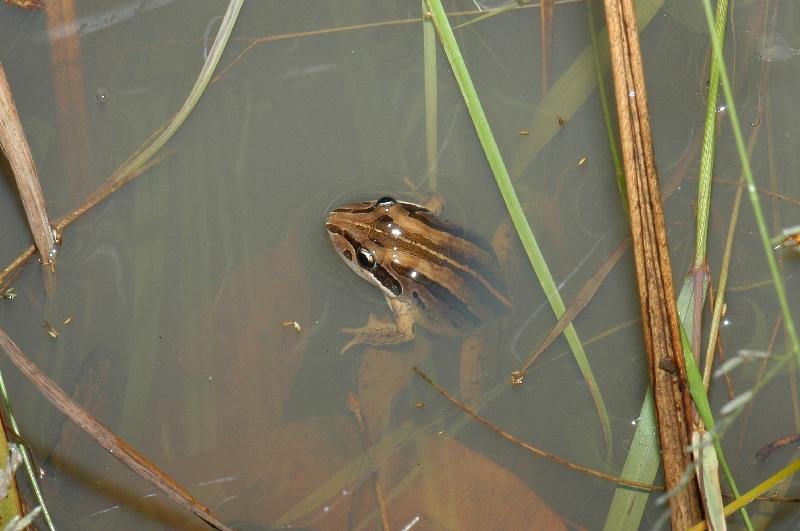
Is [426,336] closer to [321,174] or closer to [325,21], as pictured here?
[321,174]

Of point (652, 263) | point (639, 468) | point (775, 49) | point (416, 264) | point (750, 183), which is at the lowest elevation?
point (639, 468)

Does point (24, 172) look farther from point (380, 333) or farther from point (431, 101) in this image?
point (431, 101)

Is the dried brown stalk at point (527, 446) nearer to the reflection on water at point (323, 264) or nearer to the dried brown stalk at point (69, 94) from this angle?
the reflection on water at point (323, 264)

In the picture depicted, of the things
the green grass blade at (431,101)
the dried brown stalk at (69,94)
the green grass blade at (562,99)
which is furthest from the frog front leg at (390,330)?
the dried brown stalk at (69,94)

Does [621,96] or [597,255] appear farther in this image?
[597,255]

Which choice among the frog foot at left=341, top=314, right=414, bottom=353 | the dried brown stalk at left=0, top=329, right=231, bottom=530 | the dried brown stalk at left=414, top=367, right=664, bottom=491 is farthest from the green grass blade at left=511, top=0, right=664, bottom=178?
the dried brown stalk at left=0, top=329, right=231, bottom=530

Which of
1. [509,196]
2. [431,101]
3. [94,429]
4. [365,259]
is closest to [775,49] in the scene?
[509,196]

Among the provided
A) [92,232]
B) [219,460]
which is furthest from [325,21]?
[219,460]

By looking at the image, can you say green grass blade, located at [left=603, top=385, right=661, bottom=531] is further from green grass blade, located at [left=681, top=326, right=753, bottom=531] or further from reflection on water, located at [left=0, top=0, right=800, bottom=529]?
green grass blade, located at [left=681, top=326, right=753, bottom=531]
